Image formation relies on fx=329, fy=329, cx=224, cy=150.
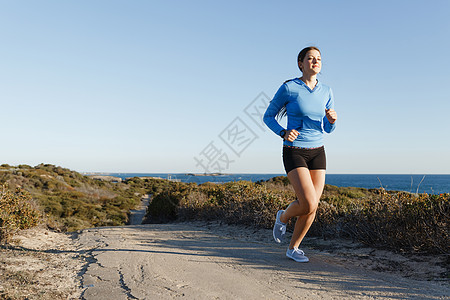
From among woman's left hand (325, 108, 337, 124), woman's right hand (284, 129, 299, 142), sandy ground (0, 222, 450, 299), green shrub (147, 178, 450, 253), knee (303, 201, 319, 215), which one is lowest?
sandy ground (0, 222, 450, 299)

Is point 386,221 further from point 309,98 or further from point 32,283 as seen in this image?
point 32,283

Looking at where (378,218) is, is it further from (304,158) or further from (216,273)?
(216,273)

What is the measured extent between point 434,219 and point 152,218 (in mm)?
11067

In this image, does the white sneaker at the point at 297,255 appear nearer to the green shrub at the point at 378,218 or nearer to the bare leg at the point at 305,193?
the bare leg at the point at 305,193

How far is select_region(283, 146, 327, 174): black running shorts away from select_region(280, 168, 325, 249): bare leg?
0.19 feet

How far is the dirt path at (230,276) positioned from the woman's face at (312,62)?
221 cm

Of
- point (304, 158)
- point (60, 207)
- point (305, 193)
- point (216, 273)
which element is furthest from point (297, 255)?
point (60, 207)

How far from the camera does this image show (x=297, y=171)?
11.6 ft

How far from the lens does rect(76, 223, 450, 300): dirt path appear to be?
2.84 m

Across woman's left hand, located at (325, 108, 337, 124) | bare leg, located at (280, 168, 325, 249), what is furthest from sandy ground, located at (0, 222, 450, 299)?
woman's left hand, located at (325, 108, 337, 124)

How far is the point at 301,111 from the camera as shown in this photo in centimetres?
364

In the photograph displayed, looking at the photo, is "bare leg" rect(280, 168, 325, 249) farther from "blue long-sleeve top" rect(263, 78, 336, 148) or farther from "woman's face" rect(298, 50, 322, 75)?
"woman's face" rect(298, 50, 322, 75)

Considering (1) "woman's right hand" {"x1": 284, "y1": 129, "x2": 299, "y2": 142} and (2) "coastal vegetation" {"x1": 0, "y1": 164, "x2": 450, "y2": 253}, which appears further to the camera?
(2) "coastal vegetation" {"x1": 0, "y1": 164, "x2": 450, "y2": 253}

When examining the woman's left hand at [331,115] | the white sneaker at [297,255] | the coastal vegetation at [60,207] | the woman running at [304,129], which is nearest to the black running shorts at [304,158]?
the woman running at [304,129]
